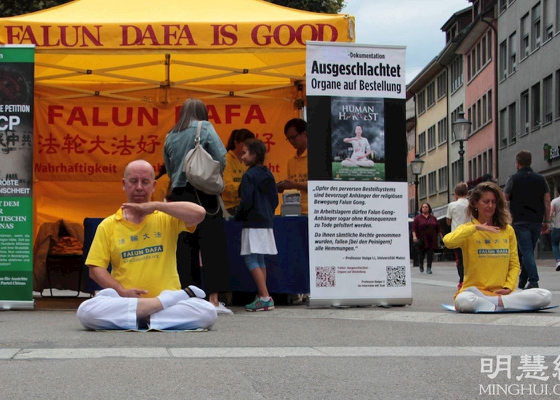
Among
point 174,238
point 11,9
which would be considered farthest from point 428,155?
point 174,238

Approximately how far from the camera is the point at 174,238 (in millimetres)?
8617

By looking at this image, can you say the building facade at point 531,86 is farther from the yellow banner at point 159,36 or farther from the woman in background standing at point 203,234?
the woman in background standing at point 203,234

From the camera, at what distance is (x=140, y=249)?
859 centimetres

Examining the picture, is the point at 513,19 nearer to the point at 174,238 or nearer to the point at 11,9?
the point at 11,9

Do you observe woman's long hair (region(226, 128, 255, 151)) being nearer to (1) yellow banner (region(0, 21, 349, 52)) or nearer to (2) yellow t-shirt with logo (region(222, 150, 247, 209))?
(2) yellow t-shirt with logo (region(222, 150, 247, 209))

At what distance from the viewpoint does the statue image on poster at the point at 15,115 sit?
469 inches

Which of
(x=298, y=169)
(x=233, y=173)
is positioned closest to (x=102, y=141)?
(x=233, y=173)

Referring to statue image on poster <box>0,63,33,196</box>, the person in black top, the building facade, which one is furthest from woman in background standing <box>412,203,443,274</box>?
statue image on poster <box>0,63,33,196</box>

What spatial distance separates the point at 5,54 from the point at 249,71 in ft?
12.0

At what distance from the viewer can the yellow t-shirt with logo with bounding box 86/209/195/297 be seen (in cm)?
859

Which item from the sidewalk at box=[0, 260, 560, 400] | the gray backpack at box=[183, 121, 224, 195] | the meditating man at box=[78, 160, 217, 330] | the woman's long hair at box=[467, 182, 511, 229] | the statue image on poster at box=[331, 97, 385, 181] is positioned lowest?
the sidewalk at box=[0, 260, 560, 400]

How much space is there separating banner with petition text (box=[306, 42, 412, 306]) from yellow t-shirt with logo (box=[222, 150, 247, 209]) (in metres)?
1.67

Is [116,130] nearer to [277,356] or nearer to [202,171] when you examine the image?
[202,171]

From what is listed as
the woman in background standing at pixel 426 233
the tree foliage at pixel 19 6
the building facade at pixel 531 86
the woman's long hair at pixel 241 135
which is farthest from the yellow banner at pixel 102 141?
the building facade at pixel 531 86
